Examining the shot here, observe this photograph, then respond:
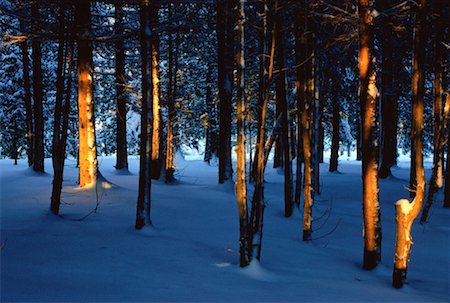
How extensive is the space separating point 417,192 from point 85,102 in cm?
855

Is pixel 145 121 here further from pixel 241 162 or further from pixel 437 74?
pixel 437 74

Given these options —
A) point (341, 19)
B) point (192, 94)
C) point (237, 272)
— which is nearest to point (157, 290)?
point (237, 272)

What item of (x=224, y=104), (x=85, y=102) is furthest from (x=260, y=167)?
(x=224, y=104)

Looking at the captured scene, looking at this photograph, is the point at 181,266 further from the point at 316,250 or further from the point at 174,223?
the point at 316,250

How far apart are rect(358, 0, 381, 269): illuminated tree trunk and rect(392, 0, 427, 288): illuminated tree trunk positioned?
2.22ft

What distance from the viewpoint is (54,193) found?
27.7 ft

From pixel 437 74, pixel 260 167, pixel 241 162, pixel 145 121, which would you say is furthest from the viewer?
pixel 437 74

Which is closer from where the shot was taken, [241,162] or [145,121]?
[241,162]

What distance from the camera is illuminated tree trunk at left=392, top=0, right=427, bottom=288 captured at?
6293mm

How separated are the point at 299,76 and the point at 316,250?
401 cm

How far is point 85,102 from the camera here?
11.1 meters

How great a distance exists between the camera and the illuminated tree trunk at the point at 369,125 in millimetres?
6973

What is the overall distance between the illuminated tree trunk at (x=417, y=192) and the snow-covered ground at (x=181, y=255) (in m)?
0.41

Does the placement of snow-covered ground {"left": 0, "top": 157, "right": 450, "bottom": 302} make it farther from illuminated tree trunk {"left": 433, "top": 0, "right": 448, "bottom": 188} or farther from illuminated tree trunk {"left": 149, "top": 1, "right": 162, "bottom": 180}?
illuminated tree trunk {"left": 149, "top": 1, "right": 162, "bottom": 180}
